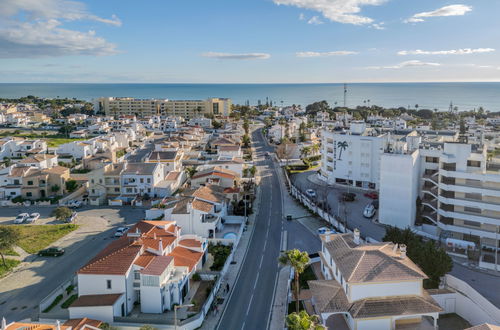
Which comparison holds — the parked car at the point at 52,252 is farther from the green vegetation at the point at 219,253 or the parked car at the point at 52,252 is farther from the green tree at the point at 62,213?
the green vegetation at the point at 219,253

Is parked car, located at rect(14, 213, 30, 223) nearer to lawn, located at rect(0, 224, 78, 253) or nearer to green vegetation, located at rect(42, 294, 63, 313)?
lawn, located at rect(0, 224, 78, 253)

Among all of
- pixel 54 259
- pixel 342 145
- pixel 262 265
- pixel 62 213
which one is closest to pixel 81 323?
pixel 262 265

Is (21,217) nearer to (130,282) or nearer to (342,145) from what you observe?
(130,282)

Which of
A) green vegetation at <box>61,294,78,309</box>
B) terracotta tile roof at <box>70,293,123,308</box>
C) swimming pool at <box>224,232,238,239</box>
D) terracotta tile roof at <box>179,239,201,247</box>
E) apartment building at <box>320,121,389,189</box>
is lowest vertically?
green vegetation at <box>61,294,78,309</box>

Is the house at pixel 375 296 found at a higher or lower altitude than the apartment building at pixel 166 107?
lower

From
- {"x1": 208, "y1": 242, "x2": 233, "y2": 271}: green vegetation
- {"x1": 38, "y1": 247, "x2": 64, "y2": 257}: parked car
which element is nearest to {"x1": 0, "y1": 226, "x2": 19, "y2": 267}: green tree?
{"x1": 38, "y1": 247, "x2": 64, "y2": 257}: parked car

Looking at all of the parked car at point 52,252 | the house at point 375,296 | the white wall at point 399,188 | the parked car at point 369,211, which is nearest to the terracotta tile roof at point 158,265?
the house at point 375,296

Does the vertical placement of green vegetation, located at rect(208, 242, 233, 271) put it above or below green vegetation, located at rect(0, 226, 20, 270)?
below
